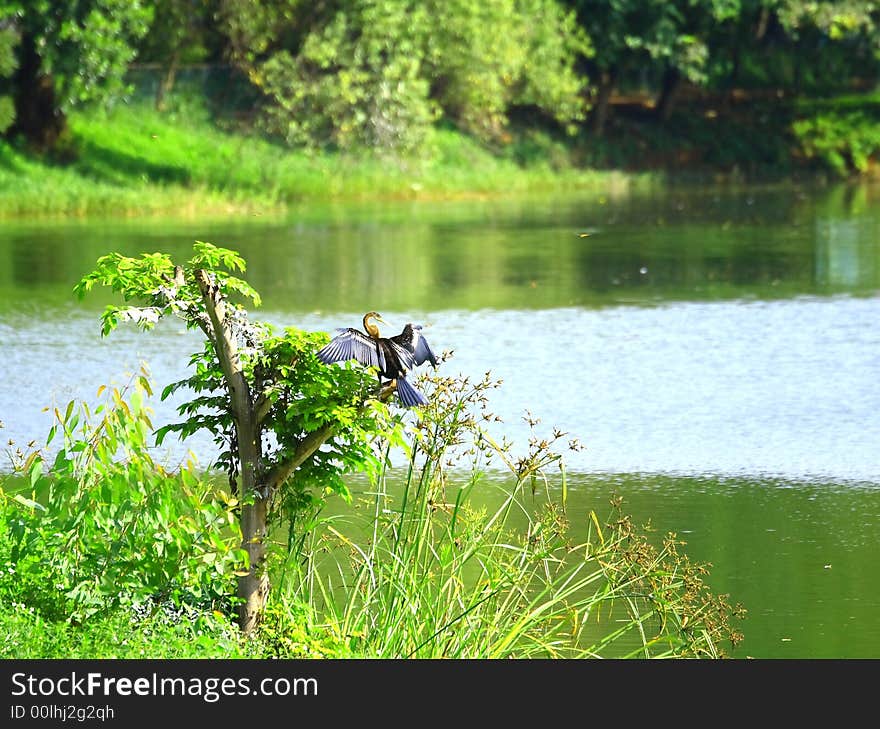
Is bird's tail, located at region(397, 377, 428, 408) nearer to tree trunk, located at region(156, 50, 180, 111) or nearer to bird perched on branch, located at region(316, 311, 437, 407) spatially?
bird perched on branch, located at region(316, 311, 437, 407)

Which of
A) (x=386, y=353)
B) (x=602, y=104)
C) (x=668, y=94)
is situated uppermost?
(x=386, y=353)

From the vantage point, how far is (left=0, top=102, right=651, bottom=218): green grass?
83.7ft

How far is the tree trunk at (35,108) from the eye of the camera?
28.6 metres

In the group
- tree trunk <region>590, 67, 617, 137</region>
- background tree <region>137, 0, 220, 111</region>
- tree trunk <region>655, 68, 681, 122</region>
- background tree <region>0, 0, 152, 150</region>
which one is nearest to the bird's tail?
background tree <region>0, 0, 152, 150</region>

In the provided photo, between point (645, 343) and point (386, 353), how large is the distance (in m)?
8.31

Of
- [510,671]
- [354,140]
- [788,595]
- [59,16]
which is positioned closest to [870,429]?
[788,595]

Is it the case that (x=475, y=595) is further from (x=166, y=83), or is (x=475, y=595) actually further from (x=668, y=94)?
(x=668, y=94)

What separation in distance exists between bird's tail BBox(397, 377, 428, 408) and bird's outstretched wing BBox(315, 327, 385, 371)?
8 cm

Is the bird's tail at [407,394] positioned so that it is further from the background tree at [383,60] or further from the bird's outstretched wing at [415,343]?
the background tree at [383,60]

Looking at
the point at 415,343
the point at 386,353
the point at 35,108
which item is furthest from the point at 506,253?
the point at 386,353

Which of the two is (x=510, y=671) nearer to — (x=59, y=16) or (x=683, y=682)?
(x=683, y=682)

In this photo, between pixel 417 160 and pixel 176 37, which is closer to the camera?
pixel 176 37

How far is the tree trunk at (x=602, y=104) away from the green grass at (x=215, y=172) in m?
2.35

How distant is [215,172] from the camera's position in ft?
95.8
